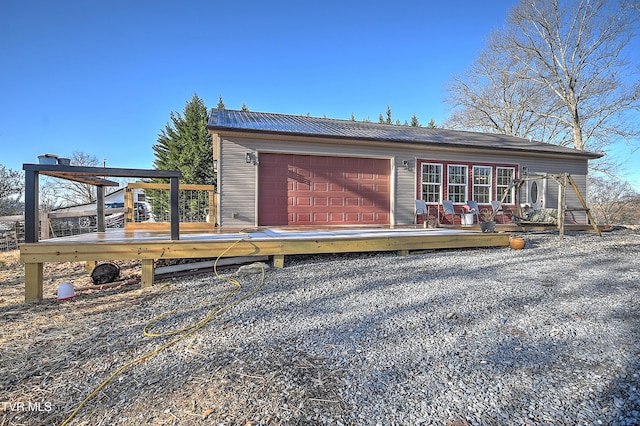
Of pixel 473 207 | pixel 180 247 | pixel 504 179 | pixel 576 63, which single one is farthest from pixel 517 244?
pixel 576 63

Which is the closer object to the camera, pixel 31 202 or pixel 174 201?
pixel 31 202

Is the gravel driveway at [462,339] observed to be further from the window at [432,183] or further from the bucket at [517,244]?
the window at [432,183]

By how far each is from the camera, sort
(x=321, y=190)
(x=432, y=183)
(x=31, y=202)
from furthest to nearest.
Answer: (x=432, y=183), (x=321, y=190), (x=31, y=202)

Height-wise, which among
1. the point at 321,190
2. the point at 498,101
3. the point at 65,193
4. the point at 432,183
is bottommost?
the point at 321,190

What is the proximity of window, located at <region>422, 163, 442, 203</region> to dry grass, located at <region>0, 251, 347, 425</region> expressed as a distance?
24.5 feet

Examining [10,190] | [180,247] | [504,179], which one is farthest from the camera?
[10,190]

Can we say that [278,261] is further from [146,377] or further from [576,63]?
[576,63]

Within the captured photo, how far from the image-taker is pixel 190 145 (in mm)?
17797

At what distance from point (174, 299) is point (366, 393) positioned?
241cm

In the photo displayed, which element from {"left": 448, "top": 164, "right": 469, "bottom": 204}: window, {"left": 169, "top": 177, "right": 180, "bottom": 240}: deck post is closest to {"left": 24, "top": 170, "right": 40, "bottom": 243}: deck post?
{"left": 169, "top": 177, "right": 180, "bottom": 240}: deck post

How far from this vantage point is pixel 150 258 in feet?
12.3

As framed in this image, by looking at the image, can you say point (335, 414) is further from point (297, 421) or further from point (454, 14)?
point (454, 14)

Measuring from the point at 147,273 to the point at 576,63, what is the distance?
2182cm

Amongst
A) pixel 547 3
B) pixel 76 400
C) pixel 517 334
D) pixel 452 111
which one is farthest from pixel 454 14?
pixel 76 400
